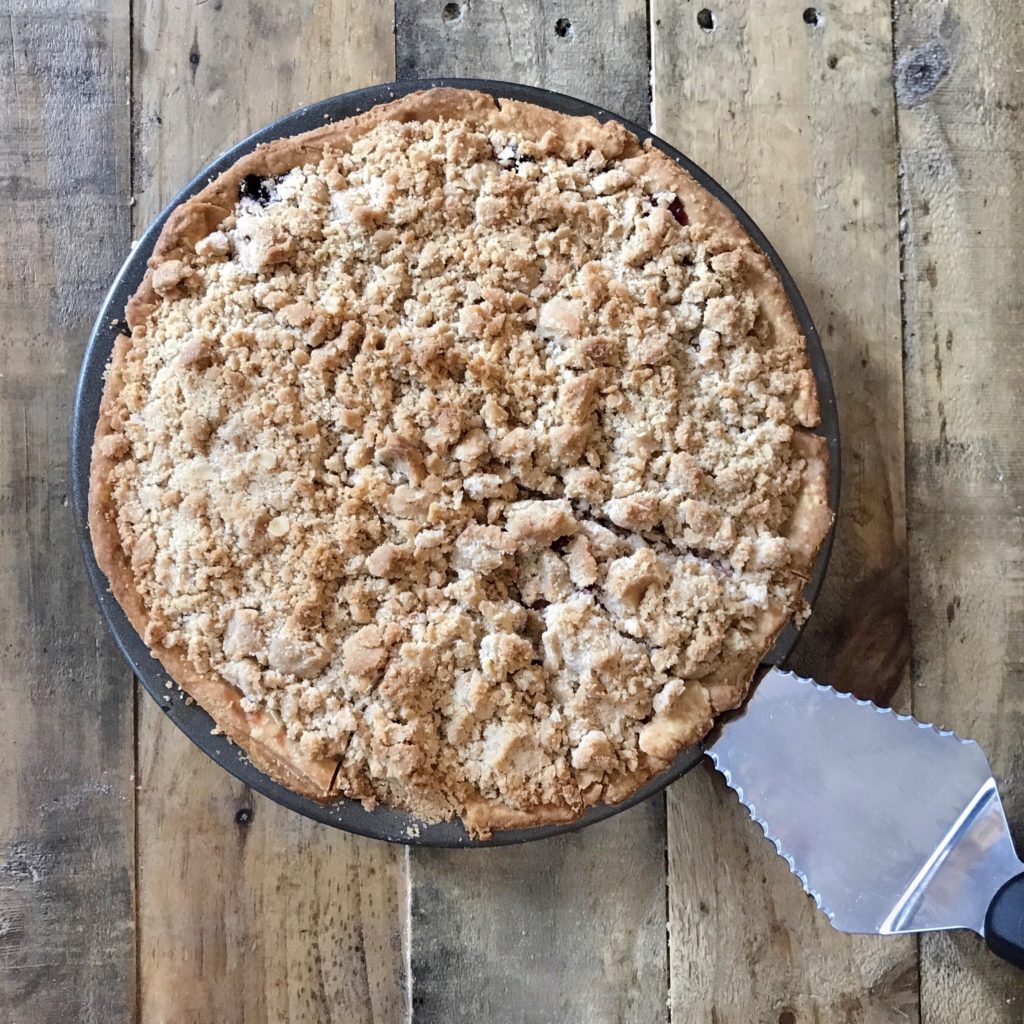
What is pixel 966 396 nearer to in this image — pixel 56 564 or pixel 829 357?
pixel 829 357

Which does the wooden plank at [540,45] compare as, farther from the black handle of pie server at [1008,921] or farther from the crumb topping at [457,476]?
the black handle of pie server at [1008,921]

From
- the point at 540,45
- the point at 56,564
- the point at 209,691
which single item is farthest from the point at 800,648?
the point at 56,564

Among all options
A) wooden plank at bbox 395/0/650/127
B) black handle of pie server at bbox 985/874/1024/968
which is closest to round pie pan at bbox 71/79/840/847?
wooden plank at bbox 395/0/650/127

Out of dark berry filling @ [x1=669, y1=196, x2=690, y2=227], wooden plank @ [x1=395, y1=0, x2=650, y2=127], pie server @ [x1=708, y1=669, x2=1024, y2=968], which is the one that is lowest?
pie server @ [x1=708, y1=669, x2=1024, y2=968]

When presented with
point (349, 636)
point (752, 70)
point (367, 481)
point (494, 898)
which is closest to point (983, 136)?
point (752, 70)

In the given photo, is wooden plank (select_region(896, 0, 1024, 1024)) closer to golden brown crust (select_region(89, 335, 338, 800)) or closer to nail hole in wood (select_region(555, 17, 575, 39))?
nail hole in wood (select_region(555, 17, 575, 39))
